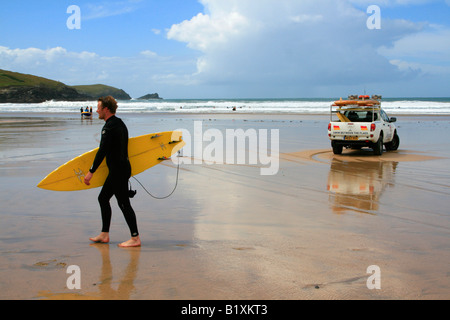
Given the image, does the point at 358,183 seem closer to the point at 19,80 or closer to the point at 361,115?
the point at 361,115

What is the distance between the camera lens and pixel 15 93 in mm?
112062

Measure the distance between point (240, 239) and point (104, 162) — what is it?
7.23 ft

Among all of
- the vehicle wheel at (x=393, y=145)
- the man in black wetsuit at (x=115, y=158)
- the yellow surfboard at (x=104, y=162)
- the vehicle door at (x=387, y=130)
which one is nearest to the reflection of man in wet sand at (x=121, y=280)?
the man in black wetsuit at (x=115, y=158)

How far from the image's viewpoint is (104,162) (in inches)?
240

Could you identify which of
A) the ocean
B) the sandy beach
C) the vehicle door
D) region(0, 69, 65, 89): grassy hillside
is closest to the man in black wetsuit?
the sandy beach

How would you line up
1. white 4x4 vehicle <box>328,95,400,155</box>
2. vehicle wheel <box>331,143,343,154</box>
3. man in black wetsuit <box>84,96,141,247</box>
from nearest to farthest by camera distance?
man in black wetsuit <box>84,96,141,247</box>, white 4x4 vehicle <box>328,95,400,155</box>, vehicle wheel <box>331,143,343,154</box>

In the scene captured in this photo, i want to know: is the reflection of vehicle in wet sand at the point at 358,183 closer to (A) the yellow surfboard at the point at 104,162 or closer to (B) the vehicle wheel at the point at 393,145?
(A) the yellow surfboard at the point at 104,162

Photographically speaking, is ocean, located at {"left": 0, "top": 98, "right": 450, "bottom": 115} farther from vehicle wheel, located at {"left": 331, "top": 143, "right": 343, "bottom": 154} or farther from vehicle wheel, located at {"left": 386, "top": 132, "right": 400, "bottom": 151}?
vehicle wheel, located at {"left": 331, "top": 143, "right": 343, "bottom": 154}

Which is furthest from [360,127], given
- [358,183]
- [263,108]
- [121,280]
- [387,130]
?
[263,108]

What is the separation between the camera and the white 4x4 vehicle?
14586mm

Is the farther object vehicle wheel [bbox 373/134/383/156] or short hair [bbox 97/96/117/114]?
vehicle wheel [bbox 373/134/383/156]

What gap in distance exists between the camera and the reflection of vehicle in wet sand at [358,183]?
768 centimetres
